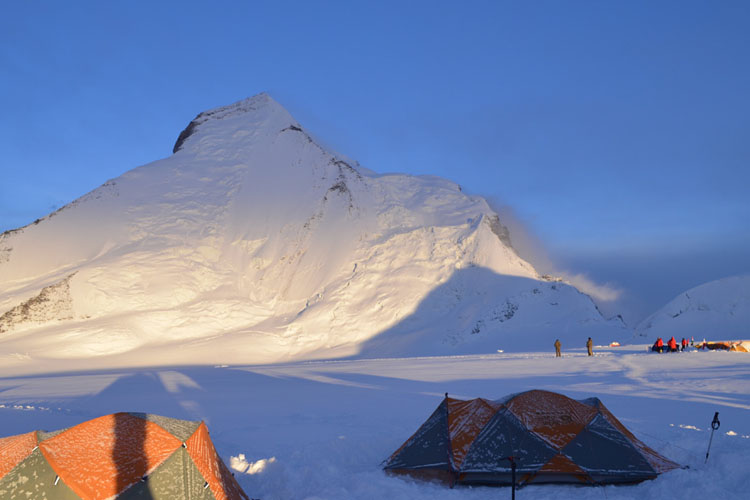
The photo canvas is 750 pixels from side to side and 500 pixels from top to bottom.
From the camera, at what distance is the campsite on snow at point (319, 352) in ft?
Result: 27.3

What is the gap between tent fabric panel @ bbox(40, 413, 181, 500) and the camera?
21.3ft

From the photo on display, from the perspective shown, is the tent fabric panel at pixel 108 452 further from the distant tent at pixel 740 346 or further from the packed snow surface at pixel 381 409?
the distant tent at pixel 740 346

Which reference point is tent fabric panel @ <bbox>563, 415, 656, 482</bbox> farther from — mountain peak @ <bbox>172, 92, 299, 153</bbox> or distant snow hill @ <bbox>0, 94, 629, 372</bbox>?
mountain peak @ <bbox>172, 92, 299, 153</bbox>

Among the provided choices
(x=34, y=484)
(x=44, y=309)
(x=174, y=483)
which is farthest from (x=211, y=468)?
(x=44, y=309)

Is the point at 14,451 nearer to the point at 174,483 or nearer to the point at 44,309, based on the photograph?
the point at 174,483

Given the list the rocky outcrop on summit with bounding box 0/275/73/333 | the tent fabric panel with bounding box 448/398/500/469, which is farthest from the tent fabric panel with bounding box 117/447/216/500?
the rocky outcrop on summit with bounding box 0/275/73/333

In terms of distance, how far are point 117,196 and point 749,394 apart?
63.4 m

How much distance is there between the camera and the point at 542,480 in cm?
850

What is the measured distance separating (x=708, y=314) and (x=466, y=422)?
4780cm

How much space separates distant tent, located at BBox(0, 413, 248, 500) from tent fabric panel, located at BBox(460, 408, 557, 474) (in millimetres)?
3796

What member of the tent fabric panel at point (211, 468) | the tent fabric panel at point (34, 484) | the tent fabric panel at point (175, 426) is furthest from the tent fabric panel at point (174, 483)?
the tent fabric panel at point (34, 484)

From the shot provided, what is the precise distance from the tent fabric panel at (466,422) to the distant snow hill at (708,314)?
40831 mm

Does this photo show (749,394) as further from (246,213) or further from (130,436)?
(246,213)

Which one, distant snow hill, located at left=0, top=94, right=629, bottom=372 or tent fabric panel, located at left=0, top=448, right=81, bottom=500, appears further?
distant snow hill, located at left=0, top=94, right=629, bottom=372
